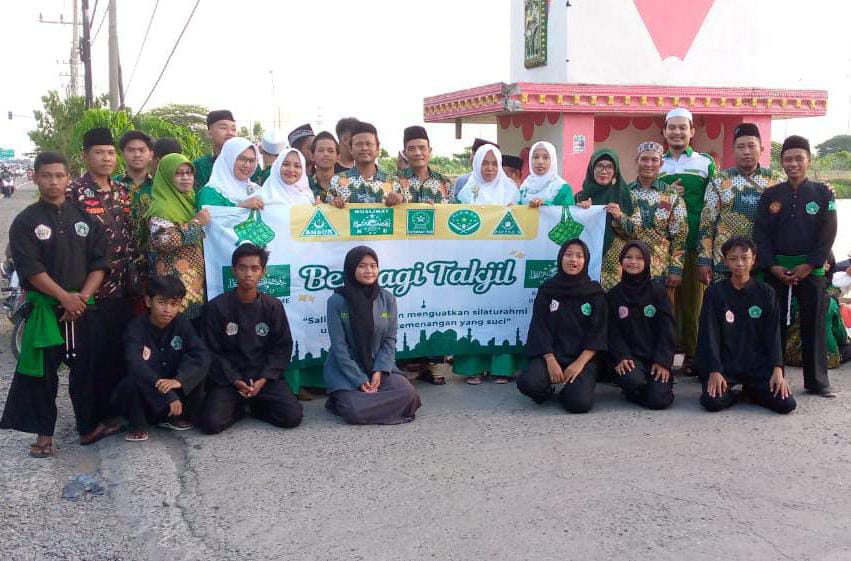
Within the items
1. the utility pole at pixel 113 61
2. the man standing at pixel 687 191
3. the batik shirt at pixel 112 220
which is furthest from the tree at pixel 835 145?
the batik shirt at pixel 112 220

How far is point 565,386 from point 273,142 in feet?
9.68

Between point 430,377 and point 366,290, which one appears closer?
point 366,290

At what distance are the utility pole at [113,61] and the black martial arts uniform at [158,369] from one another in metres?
12.8

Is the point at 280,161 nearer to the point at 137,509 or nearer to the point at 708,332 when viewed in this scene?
the point at 137,509

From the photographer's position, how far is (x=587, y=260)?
5363 mm

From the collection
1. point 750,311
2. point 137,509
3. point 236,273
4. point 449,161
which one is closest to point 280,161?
point 236,273

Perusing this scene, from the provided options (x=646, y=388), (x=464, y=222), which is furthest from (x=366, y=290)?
(x=646, y=388)

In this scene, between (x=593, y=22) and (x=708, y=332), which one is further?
(x=593, y=22)

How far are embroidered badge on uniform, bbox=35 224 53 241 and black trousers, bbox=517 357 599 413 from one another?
291cm

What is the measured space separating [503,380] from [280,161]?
222 centimetres

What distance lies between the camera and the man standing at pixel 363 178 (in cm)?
565

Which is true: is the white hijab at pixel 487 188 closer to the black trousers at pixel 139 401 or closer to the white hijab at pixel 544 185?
the white hijab at pixel 544 185

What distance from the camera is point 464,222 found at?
576 cm

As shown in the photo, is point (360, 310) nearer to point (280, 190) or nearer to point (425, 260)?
point (425, 260)
